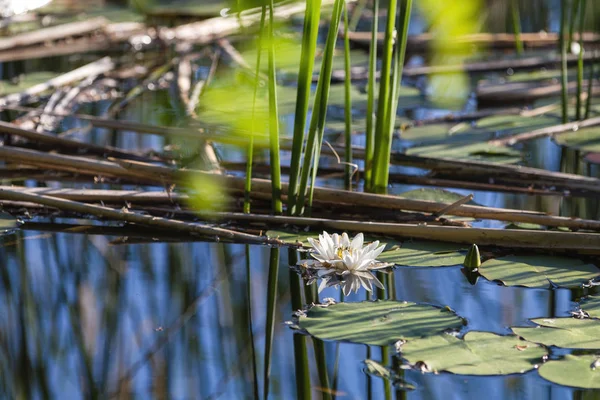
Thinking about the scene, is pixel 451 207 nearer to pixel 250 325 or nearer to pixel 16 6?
pixel 250 325

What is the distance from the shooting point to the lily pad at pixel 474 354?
1521 mm

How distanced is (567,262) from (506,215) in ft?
0.96

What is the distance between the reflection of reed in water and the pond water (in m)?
3.95

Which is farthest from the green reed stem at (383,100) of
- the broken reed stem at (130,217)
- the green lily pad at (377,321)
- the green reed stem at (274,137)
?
the green lily pad at (377,321)

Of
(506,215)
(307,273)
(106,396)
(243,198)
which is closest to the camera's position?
(106,396)

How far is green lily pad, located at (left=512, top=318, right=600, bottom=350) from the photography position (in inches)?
64.4

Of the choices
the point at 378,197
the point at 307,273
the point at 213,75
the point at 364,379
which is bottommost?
the point at 364,379

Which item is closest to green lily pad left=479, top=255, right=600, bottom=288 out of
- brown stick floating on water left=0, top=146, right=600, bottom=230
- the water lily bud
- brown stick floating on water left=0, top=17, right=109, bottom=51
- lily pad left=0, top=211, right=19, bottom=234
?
the water lily bud

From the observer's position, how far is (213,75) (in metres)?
4.52

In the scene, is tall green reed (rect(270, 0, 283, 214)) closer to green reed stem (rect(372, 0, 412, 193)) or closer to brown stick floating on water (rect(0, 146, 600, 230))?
brown stick floating on water (rect(0, 146, 600, 230))

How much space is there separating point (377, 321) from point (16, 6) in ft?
17.0

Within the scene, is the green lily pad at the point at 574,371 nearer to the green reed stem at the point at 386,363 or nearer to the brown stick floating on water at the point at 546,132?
the green reed stem at the point at 386,363

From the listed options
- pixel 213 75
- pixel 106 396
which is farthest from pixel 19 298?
pixel 213 75

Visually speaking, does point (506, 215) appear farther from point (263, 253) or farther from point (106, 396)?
point (106, 396)
